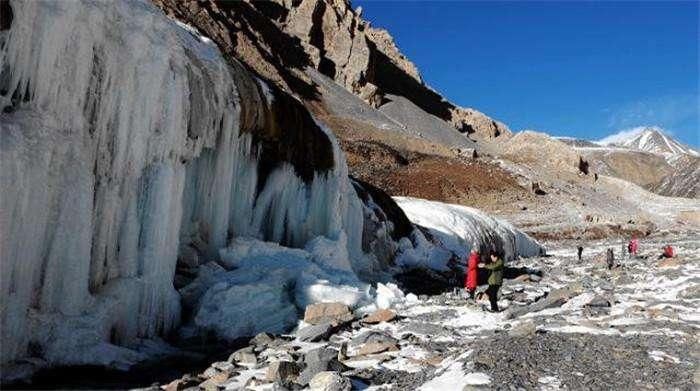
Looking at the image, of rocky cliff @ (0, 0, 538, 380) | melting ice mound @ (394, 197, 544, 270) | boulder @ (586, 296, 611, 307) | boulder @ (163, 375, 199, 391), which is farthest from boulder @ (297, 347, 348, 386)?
melting ice mound @ (394, 197, 544, 270)

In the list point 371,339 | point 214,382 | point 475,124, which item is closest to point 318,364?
point 214,382

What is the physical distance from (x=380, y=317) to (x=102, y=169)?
278 inches

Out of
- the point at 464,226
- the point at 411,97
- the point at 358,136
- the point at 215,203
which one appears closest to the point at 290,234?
the point at 215,203

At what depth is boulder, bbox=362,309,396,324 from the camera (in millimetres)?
15148

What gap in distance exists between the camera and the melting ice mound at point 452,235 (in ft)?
104

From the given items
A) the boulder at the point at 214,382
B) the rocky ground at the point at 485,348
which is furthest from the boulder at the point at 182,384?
the boulder at the point at 214,382

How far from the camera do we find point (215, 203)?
686 inches

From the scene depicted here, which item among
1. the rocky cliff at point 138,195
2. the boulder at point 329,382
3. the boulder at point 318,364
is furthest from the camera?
the rocky cliff at point 138,195

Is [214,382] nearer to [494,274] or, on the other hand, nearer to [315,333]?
[315,333]

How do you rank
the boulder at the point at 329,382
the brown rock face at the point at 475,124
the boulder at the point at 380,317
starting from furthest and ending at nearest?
the brown rock face at the point at 475,124, the boulder at the point at 380,317, the boulder at the point at 329,382

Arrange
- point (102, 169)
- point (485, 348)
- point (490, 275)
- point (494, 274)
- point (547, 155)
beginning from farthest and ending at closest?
point (547, 155) < point (490, 275) < point (494, 274) < point (102, 169) < point (485, 348)

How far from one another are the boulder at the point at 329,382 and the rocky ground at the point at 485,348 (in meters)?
0.02

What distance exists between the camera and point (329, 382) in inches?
363

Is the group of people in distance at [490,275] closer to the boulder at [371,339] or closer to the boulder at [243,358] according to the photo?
the boulder at [371,339]
